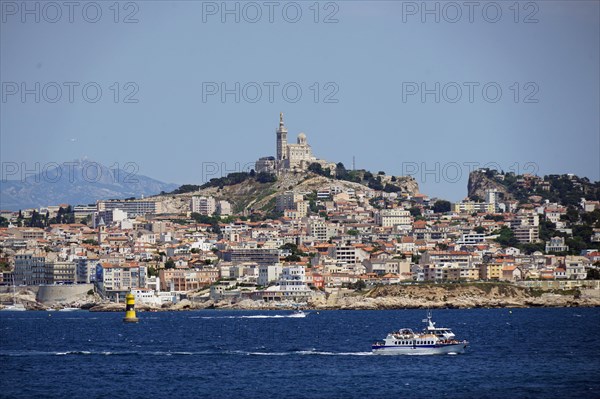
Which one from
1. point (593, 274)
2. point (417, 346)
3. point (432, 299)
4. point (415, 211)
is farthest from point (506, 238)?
point (417, 346)

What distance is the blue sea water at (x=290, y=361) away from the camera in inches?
1919

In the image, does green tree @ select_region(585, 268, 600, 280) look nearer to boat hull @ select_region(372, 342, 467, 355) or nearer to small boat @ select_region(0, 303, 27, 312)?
small boat @ select_region(0, 303, 27, 312)

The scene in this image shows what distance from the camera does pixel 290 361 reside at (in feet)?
196

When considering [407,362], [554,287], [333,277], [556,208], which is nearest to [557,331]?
[407,362]

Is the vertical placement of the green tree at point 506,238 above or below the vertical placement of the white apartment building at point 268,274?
above

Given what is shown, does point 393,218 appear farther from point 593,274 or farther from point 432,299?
point 432,299

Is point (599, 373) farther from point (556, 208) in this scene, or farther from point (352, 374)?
point (556, 208)

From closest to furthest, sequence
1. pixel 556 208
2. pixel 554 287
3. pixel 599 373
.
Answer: pixel 599 373, pixel 554 287, pixel 556 208

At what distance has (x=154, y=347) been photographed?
2721 inches

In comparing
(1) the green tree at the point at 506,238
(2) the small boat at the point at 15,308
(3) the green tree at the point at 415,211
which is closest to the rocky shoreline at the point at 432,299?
(2) the small boat at the point at 15,308

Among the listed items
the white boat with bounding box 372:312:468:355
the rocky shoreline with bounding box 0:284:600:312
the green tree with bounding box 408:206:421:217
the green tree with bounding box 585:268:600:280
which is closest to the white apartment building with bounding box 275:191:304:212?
the green tree with bounding box 408:206:421:217

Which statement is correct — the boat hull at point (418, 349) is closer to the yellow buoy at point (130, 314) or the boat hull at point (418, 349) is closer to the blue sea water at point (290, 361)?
the blue sea water at point (290, 361)

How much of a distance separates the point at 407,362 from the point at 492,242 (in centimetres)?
10663

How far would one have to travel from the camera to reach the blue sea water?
48750 mm
